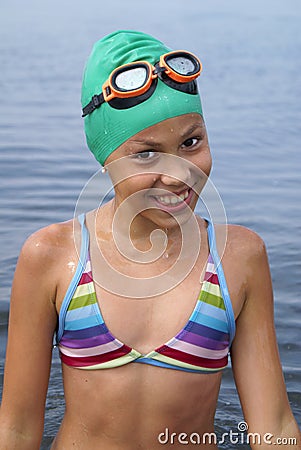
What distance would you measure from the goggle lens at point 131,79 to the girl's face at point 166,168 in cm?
15

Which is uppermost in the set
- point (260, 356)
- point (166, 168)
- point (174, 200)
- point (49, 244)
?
point (166, 168)

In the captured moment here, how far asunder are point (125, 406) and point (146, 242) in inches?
22.6

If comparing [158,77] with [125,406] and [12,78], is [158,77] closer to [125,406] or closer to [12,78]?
[125,406]

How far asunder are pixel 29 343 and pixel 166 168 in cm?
77

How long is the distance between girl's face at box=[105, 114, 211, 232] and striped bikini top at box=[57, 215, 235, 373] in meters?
0.29

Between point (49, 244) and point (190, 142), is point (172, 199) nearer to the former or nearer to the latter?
point (190, 142)

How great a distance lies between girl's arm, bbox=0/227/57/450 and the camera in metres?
3.10

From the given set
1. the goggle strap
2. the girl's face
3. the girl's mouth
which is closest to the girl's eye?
the girl's face

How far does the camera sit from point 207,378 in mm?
3186

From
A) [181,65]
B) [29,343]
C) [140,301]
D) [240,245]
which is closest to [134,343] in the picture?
[140,301]

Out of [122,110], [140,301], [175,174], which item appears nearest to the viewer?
[175,174]

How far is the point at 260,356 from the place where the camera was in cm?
320

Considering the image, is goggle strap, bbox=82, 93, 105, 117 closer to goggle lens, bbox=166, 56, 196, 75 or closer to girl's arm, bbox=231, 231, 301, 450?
goggle lens, bbox=166, 56, 196, 75

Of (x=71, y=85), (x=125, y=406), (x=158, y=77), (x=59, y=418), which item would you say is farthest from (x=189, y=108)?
(x=71, y=85)
